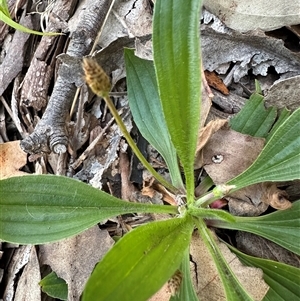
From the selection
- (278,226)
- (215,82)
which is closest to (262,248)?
(278,226)

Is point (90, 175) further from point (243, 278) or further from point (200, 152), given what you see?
point (243, 278)

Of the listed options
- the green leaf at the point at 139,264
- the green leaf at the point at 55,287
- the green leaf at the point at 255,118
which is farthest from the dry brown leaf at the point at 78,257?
the green leaf at the point at 255,118

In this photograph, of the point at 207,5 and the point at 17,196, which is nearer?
the point at 17,196

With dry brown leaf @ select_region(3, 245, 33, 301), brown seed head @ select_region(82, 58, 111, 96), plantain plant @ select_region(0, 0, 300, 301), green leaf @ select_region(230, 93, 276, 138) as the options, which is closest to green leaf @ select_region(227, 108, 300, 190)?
plantain plant @ select_region(0, 0, 300, 301)

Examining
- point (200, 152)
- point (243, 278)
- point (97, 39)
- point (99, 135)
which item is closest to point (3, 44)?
point (97, 39)

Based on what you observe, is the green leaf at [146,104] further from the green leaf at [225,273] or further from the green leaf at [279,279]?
the green leaf at [279,279]

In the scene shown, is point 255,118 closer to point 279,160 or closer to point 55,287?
point 279,160
